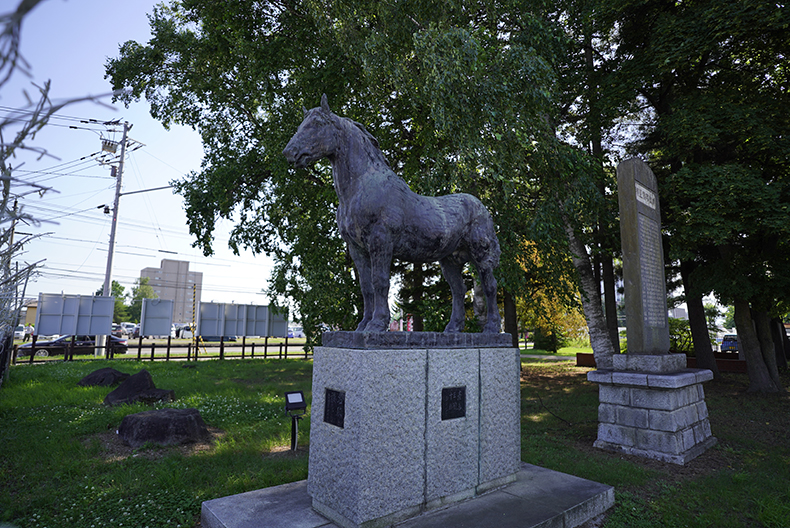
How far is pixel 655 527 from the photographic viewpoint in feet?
14.2

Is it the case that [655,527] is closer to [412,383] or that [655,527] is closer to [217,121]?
[412,383]

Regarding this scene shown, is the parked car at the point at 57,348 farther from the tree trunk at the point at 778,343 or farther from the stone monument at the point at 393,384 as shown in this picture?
the tree trunk at the point at 778,343

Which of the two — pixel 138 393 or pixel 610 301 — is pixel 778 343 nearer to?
pixel 610 301

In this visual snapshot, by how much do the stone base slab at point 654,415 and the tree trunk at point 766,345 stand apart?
6404 millimetres

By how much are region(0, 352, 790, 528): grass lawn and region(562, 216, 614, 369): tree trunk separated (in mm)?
1696

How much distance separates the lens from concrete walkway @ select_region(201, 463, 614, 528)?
3.86 m

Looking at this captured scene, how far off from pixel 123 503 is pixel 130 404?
5249mm

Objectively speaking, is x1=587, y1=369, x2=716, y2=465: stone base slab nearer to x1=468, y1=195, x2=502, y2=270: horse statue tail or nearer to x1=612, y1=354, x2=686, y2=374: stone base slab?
x1=612, y1=354, x2=686, y2=374: stone base slab

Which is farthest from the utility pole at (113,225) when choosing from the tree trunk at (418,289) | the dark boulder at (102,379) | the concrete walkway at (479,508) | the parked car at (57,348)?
the concrete walkway at (479,508)

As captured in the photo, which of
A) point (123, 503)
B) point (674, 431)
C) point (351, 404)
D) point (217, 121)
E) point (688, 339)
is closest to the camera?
point (351, 404)

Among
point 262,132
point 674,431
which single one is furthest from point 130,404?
point 674,431

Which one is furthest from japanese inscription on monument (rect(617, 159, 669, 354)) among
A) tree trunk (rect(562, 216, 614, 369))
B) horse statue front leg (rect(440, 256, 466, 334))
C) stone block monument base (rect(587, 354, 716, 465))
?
horse statue front leg (rect(440, 256, 466, 334))

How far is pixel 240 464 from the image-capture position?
593 cm

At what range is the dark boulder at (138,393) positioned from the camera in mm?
9327
